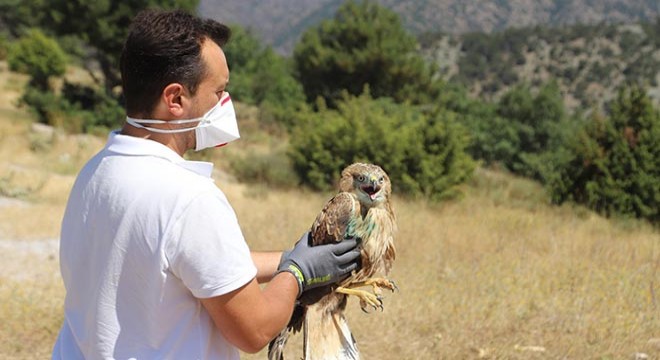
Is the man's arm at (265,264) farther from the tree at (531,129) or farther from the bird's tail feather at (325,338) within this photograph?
the tree at (531,129)

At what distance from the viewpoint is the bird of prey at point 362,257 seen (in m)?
2.11

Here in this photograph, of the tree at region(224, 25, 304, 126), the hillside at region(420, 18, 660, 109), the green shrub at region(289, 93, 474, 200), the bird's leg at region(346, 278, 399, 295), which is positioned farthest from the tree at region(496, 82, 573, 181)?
the hillside at region(420, 18, 660, 109)

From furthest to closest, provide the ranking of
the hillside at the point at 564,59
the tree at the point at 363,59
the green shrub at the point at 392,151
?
1. the hillside at the point at 564,59
2. the tree at the point at 363,59
3. the green shrub at the point at 392,151

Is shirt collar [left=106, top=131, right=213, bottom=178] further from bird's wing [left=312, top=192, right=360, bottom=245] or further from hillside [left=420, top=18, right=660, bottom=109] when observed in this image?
hillside [left=420, top=18, right=660, bottom=109]

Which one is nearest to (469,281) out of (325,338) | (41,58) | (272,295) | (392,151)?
(325,338)

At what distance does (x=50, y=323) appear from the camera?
4422 mm

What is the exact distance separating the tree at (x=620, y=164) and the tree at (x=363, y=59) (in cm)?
1022

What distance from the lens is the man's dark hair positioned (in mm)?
1416

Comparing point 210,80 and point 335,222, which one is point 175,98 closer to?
point 210,80

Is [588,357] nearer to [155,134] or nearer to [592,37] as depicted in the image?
[155,134]

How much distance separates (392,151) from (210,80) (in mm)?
10347

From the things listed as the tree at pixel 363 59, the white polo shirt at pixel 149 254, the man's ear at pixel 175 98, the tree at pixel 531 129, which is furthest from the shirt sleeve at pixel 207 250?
the tree at pixel 363 59

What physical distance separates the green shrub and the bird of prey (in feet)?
28.9

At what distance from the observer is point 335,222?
2150mm
